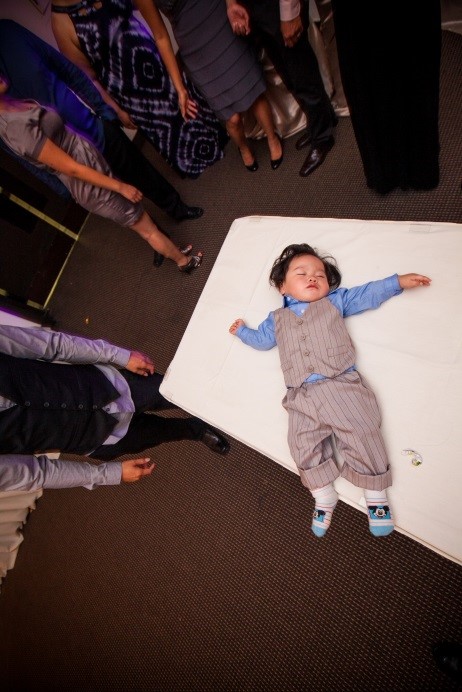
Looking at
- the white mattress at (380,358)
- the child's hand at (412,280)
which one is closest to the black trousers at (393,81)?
the white mattress at (380,358)

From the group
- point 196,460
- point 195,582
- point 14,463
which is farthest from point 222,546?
point 14,463

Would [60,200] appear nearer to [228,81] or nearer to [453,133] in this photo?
[228,81]

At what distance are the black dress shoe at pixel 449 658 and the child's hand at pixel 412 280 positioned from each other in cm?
119

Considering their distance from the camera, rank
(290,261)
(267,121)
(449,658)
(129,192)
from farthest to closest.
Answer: (267,121) → (129,192) → (290,261) → (449,658)

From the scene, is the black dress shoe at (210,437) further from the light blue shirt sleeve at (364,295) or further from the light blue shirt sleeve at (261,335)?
the light blue shirt sleeve at (364,295)

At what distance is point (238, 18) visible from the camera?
1.82 m

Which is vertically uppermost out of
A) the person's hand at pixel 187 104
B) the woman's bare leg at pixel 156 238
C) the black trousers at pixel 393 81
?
the person's hand at pixel 187 104

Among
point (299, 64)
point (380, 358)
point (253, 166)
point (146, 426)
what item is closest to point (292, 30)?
point (299, 64)

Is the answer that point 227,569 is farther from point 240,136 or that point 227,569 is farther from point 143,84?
point 143,84

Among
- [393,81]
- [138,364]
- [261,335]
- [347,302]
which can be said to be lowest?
[138,364]

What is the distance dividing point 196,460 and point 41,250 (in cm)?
228

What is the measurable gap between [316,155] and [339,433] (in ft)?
5.64

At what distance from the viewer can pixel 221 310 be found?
6.02 ft

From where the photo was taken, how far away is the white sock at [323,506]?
126 centimetres
